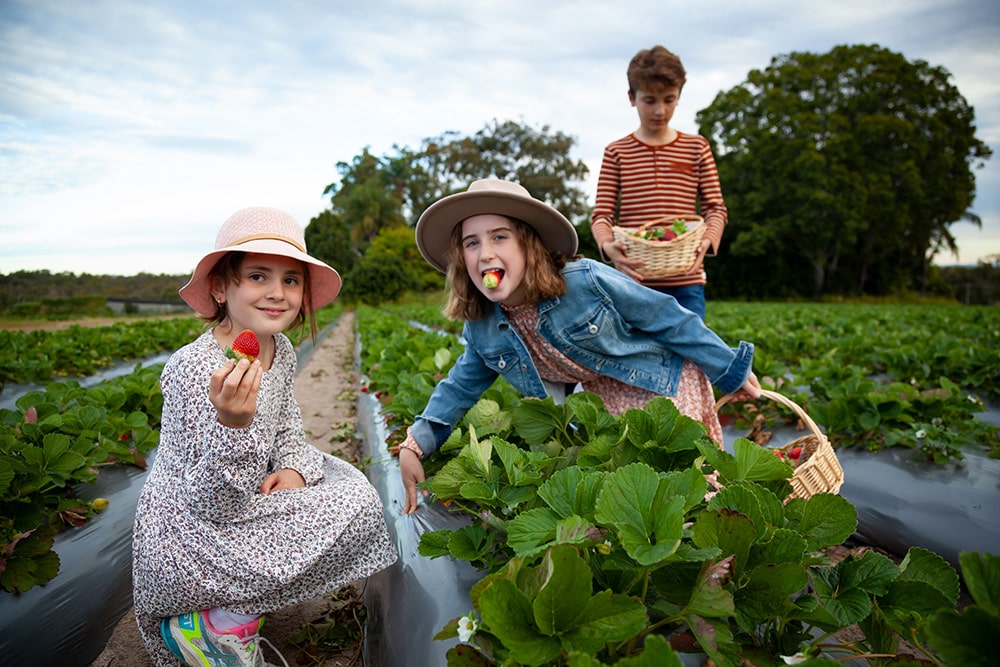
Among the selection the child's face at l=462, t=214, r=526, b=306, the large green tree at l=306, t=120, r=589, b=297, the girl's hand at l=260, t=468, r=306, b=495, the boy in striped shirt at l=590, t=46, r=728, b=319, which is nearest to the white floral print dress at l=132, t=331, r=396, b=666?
the girl's hand at l=260, t=468, r=306, b=495

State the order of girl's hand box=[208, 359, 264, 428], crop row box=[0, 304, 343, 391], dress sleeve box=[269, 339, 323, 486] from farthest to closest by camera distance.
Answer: crop row box=[0, 304, 343, 391]
dress sleeve box=[269, 339, 323, 486]
girl's hand box=[208, 359, 264, 428]

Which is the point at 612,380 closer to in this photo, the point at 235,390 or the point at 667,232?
the point at 667,232

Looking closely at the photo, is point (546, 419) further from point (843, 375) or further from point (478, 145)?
point (478, 145)

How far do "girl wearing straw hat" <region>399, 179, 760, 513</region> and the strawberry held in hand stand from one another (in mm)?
14

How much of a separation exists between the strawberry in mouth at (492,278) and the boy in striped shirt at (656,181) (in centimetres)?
84

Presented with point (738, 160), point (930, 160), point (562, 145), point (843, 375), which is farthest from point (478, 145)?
point (843, 375)

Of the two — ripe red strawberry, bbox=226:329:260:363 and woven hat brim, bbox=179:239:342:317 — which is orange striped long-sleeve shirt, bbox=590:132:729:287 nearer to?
woven hat brim, bbox=179:239:342:317

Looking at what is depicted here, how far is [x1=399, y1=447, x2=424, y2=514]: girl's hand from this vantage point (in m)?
1.92

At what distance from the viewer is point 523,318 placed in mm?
2281

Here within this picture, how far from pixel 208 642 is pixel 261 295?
92 centimetres

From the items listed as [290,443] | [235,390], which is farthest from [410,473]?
[235,390]

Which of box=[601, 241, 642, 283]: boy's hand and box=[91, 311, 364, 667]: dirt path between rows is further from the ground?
box=[601, 241, 642, 283]: boy's hand

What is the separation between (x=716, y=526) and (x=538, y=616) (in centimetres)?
32

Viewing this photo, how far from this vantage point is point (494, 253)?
2.00m
